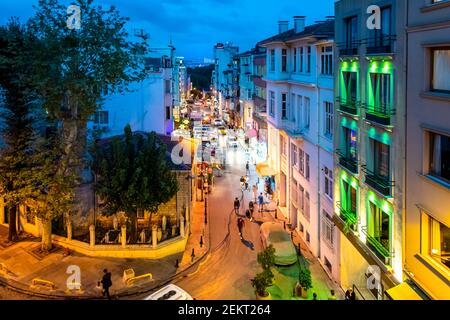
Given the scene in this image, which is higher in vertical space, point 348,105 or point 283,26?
point 283,26

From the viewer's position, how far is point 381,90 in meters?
16.6

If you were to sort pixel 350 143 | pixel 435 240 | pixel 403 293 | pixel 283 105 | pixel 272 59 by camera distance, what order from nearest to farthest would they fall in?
1. pixel 435 240
2. pixel 403 293
3. pixel 350 143
4. pixel 283 105
5. pixel 272 59

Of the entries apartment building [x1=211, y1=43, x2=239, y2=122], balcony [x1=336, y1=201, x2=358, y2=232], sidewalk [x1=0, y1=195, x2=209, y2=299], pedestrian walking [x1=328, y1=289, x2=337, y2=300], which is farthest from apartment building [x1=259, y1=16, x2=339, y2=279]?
apartment building [x1=211, y1=43, x2=239, y2=122]

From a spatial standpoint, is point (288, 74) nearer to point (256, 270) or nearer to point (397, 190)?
point (256, 270)

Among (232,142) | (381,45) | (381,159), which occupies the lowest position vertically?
(232,142)

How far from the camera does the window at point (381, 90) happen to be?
15.9 m

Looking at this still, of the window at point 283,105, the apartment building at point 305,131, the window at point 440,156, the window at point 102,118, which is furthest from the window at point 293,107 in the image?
the window at point 440,156

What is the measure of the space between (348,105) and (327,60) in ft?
17.9

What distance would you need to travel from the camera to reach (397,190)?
1495 cm

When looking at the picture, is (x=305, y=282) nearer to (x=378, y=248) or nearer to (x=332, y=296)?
(x=332, y=296)

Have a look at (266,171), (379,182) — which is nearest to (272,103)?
(266,171)

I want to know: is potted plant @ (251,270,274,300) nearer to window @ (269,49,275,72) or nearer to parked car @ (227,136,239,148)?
window @ (269,49,275,72)

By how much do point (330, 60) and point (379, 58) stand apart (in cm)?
777

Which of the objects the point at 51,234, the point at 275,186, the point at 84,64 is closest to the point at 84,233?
the point at 51,234
